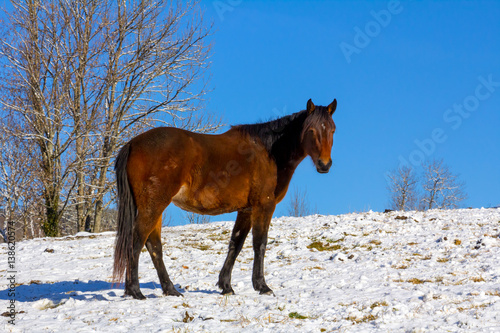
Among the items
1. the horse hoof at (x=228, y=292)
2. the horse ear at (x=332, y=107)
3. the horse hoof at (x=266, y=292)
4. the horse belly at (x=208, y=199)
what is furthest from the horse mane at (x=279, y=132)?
the horse hoof at (x=228, y=292)

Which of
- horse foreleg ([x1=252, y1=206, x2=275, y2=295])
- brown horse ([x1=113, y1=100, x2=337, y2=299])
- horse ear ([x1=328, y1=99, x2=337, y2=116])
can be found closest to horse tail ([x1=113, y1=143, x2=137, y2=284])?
brown horse ([x1=113, y1=100, x2=337, y2=299])

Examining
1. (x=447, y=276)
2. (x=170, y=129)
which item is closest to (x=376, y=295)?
(x=447, y=276)

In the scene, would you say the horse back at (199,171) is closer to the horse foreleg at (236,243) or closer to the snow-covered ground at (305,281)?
the horse foreleg at (236,243)

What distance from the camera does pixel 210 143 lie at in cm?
620

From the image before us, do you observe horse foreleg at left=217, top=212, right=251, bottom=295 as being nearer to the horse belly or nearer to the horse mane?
the horse belly

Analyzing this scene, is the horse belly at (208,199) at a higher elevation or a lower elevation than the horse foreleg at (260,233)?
higher

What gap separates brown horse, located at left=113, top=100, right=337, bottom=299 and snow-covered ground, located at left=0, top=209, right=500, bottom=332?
64 cm

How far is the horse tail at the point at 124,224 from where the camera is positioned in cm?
575

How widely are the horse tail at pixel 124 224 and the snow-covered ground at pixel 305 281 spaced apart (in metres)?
0.48

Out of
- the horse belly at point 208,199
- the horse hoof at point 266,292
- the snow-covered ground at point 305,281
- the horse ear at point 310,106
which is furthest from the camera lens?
the horse ear at point 310,106

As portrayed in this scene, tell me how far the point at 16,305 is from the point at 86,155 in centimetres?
1101

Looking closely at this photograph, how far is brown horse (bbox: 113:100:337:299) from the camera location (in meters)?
5.78

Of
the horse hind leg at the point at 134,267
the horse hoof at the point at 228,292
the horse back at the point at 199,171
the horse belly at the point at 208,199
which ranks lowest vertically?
the horse hoof at the point at 228,292

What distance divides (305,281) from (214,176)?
98.1 inches
